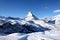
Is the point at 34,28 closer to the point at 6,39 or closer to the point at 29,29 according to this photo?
the point at 29,29

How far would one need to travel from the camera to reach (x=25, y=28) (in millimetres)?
102688

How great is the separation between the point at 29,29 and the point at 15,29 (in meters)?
13.5

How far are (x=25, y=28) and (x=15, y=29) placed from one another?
921 cm

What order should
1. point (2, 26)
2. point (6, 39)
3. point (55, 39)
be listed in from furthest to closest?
1. point (2, 26)
2. point (6, 39)
3. point (55, 39)

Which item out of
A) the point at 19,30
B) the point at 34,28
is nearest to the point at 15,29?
the point at 19,30

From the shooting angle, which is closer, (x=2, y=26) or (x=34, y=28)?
(x=2, y=26)

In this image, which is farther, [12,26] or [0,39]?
[12,26]

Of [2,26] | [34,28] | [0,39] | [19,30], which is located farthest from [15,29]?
[0,39]

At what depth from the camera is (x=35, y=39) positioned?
2461cm

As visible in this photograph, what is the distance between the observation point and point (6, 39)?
26328mm

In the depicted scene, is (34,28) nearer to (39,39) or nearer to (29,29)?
(29,29)

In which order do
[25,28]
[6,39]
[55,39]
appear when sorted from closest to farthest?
[55,39] → [6,39] → [25,28]

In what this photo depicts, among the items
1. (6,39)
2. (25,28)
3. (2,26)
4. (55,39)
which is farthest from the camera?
(25,28)

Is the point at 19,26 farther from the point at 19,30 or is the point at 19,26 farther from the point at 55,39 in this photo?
the point at 55,39
